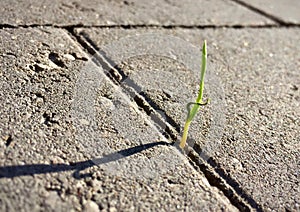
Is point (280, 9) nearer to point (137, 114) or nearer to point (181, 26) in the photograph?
point (181, 26)

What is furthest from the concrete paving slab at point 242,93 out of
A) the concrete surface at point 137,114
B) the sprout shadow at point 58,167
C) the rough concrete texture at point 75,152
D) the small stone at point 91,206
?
the small stone at point 91,206

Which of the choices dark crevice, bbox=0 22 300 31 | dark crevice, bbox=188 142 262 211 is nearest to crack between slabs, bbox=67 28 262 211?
dark crevice, bbox=188 142 262 211

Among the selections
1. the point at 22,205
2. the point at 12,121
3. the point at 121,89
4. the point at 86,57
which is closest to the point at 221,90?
the point at 121,89

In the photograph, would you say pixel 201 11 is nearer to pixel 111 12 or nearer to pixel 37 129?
pixel 111 12

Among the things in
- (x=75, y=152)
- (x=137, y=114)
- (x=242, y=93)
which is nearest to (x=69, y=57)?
(x=137, y=114)

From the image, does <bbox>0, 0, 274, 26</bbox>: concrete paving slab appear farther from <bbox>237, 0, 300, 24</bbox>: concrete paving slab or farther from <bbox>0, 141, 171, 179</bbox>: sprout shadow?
<bbox>0, 141, 171, 179</bbox>: sprout shadow
